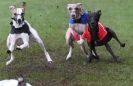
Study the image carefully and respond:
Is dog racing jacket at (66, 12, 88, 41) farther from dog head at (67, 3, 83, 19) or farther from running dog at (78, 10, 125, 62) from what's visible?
running dog at (78, 10, 125, 62)

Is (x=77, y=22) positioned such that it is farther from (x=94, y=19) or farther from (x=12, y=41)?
(x=12, y=41)

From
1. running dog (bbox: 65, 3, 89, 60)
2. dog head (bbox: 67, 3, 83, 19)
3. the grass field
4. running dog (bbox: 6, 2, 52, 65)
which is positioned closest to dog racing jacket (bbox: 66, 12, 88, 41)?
running dog (bbox: 65, 3, 89, 60)

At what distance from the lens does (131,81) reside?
33.5ft

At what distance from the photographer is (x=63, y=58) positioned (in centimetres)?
1227

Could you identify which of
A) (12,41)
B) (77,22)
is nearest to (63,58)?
(77,22)

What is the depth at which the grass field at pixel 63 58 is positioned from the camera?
10461 mm

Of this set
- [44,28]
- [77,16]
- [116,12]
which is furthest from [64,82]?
[116,12]

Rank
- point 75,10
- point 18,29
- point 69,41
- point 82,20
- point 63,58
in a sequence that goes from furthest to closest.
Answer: point 63,58 < point 69,41 < point 82,20 < point 75,10 < point 18,29

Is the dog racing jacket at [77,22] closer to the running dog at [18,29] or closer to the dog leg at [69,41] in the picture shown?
the dog leg at [69,41]

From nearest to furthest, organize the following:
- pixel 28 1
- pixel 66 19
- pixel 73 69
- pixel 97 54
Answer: pixel 73 69 → pixel 97 54 → pixel 66 19 → pixel 28 1

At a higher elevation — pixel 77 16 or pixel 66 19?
pixel 77 16

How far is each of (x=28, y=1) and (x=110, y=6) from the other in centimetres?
350

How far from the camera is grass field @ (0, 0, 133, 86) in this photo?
1046 cm

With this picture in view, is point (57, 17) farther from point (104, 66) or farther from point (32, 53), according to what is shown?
point (104, 66)
